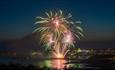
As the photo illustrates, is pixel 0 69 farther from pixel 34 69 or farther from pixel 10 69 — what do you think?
pixel 34 69

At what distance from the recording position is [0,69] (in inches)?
1617

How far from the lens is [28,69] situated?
42.9 m

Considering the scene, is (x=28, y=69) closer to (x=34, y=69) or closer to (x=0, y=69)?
(x=34, y=69)

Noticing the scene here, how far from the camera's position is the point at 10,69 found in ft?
136

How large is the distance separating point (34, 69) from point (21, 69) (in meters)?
1.98

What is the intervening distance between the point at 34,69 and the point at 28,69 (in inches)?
33.7

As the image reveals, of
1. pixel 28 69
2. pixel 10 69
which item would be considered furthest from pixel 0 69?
pixel 28 69

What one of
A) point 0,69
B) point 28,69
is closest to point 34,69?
point 28,69

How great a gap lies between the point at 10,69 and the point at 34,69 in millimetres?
3313

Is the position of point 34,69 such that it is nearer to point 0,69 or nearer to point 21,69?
point 21,69

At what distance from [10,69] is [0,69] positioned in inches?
52.0

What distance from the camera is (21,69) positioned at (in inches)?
1638
